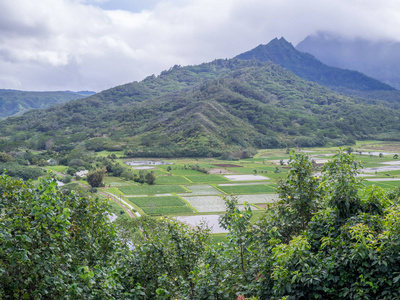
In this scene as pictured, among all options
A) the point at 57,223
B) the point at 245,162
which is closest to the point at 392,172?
the point at 245,162

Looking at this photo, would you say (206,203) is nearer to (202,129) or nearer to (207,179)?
(207,179)

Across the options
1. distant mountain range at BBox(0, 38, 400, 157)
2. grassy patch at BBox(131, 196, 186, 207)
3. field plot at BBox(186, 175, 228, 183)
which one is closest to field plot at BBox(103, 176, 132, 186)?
grassy patch at BBox(131, 196, 186, 207)

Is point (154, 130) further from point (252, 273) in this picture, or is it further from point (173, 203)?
point (252, 273)

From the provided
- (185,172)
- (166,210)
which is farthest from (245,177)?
(166,210)

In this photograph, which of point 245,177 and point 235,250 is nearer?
point 235,250

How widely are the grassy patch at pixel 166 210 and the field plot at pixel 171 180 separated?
22384 mm

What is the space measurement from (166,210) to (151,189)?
17329mm

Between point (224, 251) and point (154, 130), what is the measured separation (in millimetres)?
153469

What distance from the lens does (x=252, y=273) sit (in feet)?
29.6

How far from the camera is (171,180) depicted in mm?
80000

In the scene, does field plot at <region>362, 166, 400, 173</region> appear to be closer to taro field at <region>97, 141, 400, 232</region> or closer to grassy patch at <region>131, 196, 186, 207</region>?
taro field at <region>97, 141, 400, 232</region>

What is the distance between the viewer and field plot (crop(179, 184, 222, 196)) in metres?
66.4

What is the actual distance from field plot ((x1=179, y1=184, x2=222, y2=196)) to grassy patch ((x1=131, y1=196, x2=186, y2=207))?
17.1ft

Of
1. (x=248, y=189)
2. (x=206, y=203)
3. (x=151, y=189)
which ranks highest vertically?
(x=151, y=189)
